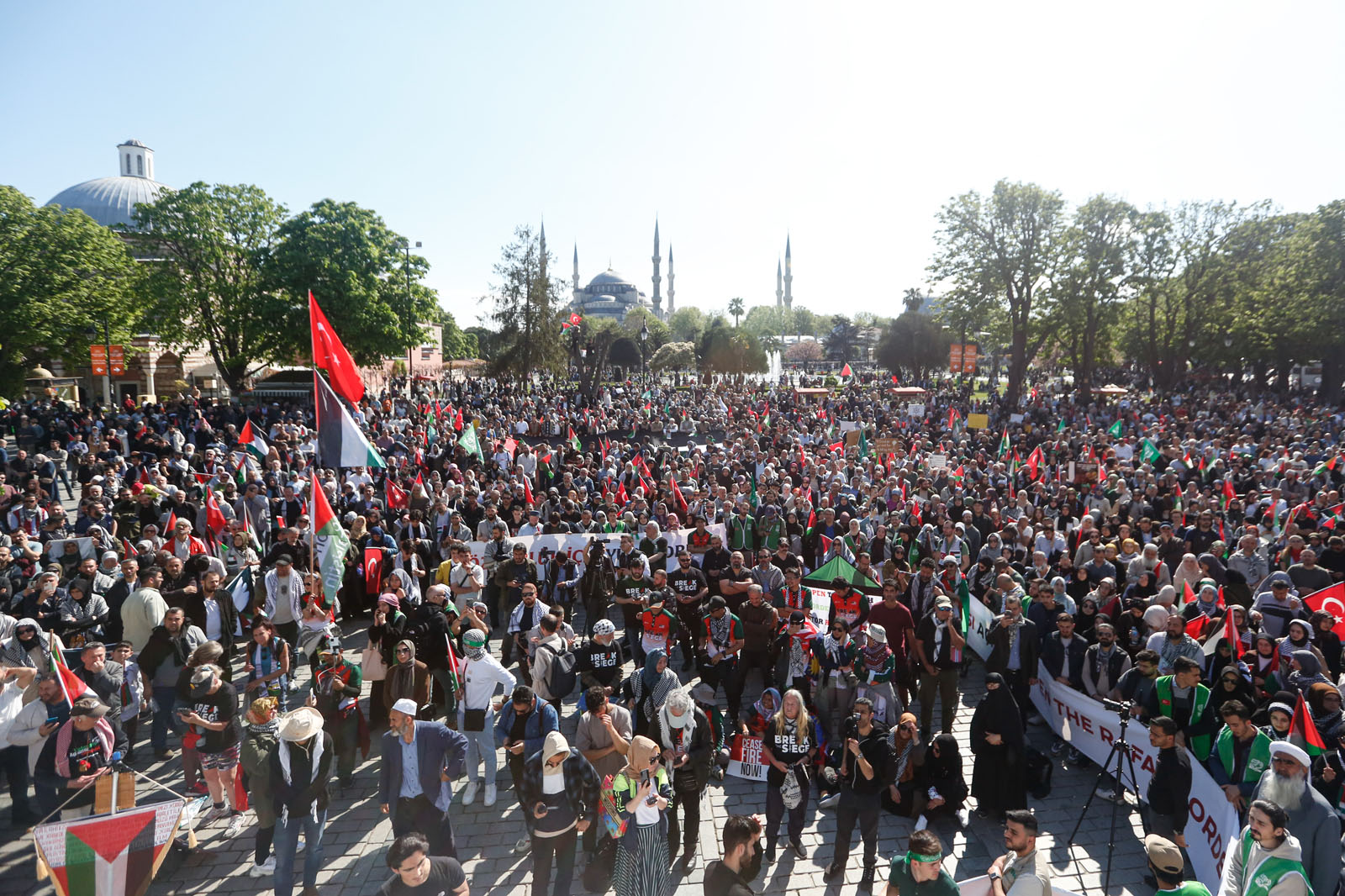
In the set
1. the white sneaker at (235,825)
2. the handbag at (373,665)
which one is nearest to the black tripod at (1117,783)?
the handbag at (373,665)

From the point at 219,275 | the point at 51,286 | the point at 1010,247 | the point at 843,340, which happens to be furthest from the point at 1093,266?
the point at 843,340

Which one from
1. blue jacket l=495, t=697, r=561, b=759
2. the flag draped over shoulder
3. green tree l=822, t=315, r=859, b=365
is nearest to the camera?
blue jacket l=495, t=697, r=561, b=759

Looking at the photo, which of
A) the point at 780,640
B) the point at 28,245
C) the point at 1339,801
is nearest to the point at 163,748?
the point at 780,640

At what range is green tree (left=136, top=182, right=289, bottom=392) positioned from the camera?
31.4m

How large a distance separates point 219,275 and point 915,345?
55926mm

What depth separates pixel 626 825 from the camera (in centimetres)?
495

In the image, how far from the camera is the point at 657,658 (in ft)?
21.2

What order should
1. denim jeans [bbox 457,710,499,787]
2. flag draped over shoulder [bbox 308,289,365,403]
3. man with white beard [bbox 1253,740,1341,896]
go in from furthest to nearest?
flag draped over shoulder [bbox 308,289,365,403] < denim jeans [bbox 457,710,499,787] < man with white beard [bbox 1253,740,1341,896]

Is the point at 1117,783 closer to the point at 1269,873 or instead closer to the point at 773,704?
the point at 1269,873

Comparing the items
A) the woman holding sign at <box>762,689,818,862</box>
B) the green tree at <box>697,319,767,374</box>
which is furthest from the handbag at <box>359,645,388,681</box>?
the green tree at <box>697,319,767,374</box>

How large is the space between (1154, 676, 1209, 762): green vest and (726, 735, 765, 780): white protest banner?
3.52 m

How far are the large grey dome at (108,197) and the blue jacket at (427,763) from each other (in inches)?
2824

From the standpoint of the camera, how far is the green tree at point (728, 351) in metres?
74.8

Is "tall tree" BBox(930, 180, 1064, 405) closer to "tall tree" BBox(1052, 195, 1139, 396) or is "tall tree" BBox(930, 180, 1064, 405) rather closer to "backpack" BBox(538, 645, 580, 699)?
"tall tree" BBox(1052, 195, 1139, 396)
